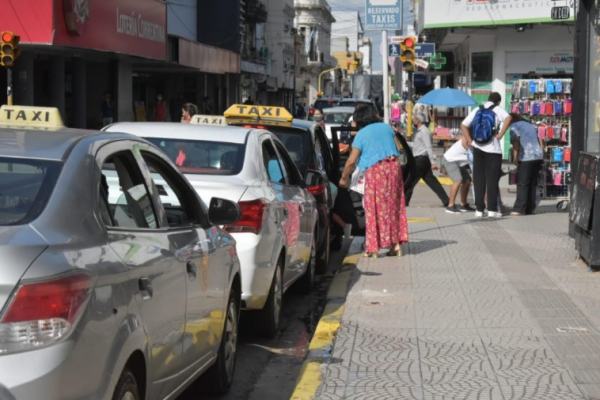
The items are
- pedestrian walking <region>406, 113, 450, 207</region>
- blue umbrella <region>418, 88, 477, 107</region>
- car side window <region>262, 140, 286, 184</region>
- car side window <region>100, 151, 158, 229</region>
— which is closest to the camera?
car side window <region>100, 151, 158, 229</region>

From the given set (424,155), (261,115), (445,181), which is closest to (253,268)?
(261,115)

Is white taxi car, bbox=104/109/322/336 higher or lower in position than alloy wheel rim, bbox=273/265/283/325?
higher

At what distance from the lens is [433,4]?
28156 millimetres

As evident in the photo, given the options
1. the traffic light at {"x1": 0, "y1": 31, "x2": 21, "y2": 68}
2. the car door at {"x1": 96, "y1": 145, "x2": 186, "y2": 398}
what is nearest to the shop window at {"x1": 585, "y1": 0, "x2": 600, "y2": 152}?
the car door at {"x1": 96, "y1": 145, "x2": 186, "y2": 398}

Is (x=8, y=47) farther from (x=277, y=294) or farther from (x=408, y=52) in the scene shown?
(x=277, y=294)

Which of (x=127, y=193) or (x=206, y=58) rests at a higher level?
(x=206, y=58)

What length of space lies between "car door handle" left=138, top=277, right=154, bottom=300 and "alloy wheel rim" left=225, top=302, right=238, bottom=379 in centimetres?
179

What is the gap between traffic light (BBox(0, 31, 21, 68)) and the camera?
21062mm

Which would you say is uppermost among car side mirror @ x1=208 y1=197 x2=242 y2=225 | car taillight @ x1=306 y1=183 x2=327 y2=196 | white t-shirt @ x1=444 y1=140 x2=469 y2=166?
white t-shirt @ x1=444 y1=140 x2=469 y2=166

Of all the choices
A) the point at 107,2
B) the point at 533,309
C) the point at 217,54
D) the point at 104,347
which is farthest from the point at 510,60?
the point at 104,347

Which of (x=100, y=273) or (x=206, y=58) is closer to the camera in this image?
(x=100, y=273)

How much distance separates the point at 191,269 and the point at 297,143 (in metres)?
6.56

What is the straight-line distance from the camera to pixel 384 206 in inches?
443

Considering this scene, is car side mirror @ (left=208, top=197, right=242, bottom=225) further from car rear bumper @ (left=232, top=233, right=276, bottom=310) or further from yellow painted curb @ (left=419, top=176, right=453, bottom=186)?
yellow painted curb @ (left=419, top=176, right=453, bottom=186)
